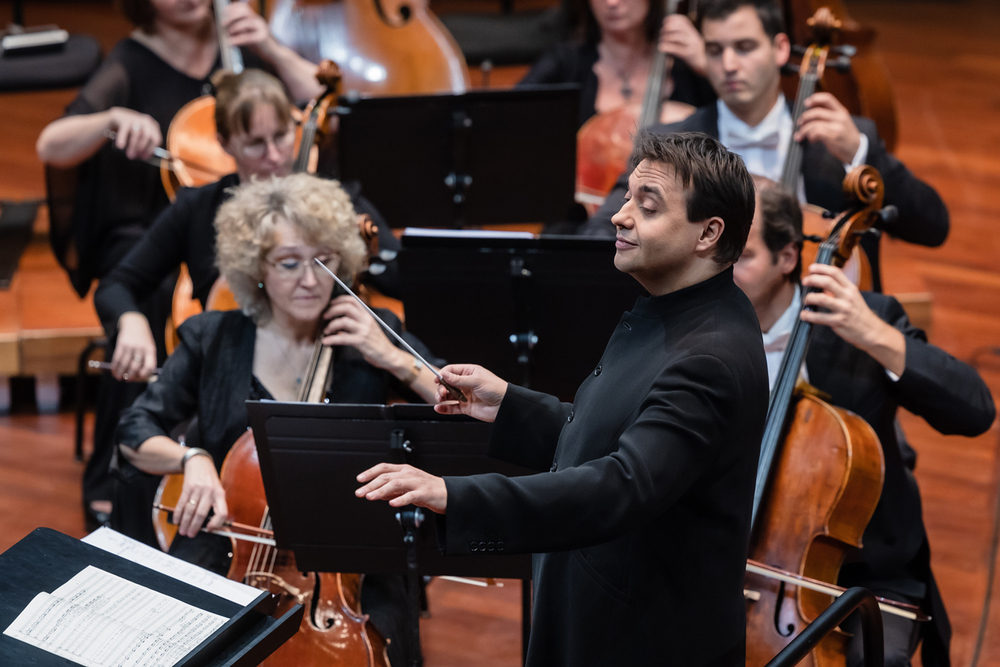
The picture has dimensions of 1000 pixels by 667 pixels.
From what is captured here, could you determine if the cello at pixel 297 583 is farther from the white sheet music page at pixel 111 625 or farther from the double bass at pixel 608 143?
the double bass at pixel 608 143

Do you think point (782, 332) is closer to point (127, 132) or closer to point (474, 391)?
point (474, 391)

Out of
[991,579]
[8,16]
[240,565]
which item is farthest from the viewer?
[8,16]

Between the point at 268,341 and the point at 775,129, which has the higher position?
the point at 775,129

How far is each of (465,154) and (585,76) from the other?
0.77 metres

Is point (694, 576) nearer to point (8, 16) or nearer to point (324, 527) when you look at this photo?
point (324, 527)

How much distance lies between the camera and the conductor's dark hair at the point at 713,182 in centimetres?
130

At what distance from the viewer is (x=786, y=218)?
208 cm

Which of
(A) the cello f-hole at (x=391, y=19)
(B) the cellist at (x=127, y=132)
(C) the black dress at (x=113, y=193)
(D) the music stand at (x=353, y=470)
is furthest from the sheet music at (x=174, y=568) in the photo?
(A) the cello f-hole at (x=391, y=19)

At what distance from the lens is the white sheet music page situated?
1.31 meters

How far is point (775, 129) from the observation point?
2.79 metres

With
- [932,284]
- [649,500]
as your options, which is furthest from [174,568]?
[932,284]

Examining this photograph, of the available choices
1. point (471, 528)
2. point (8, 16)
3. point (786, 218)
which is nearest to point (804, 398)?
point (786, 218)

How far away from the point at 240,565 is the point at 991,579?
1.77 m

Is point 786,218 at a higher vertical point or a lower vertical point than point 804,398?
higher
